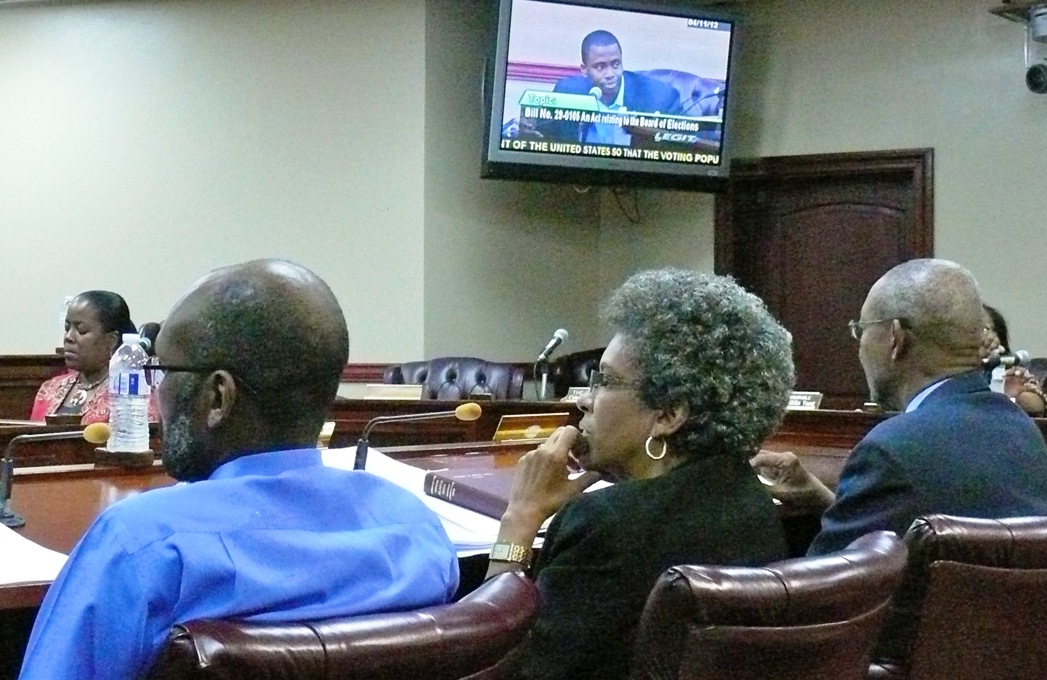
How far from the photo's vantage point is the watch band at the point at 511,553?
159 cm

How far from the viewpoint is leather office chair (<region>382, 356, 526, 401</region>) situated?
17.4 ft

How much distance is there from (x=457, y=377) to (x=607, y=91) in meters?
1.56

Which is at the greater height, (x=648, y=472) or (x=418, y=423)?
(x=648, y=472)

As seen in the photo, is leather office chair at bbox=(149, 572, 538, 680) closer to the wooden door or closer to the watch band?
the watch band

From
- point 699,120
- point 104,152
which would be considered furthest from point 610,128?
point 104,152

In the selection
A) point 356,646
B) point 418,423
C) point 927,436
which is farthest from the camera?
point 418,423

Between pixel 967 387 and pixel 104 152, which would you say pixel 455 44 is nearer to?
pixel 104 152

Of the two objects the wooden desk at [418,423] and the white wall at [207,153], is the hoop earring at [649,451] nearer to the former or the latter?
the wooden desk at [418,423]

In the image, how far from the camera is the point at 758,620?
1226 millimetres

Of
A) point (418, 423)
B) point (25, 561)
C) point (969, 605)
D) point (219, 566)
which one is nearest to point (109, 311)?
point (418, 423)

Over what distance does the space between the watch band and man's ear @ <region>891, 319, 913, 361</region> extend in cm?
98

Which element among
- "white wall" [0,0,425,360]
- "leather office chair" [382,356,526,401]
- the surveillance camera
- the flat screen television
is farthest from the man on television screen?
the surveillance camera

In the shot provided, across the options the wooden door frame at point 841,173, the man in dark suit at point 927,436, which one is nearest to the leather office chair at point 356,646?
the man in dark suit at point 927,436

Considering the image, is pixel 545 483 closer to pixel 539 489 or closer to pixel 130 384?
pixel 539 489
